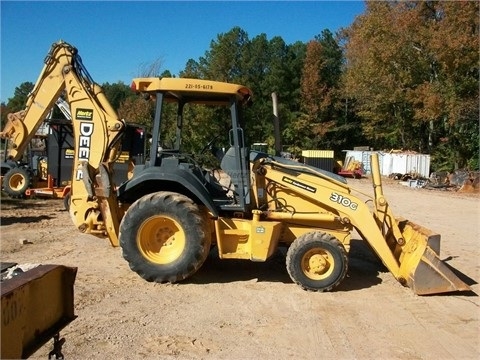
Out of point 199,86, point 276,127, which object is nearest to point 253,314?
point 276,127

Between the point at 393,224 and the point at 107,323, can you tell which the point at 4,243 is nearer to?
the point at 107,323

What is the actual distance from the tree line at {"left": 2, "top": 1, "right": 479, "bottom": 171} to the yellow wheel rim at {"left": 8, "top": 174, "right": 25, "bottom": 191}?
4295 mm

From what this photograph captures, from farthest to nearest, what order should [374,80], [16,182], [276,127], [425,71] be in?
[374,80] → [425,71] → [16,182] → [276,127]

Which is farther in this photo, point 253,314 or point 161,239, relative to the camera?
point 161,239

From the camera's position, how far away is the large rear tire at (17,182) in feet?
49.4

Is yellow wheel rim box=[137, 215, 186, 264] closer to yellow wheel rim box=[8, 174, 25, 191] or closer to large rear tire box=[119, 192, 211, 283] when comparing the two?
large rear tire box=[119, 192, 211, 283]

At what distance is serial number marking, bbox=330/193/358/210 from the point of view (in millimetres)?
6703

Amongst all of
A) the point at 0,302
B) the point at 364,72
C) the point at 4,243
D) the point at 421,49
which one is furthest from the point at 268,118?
the point at 0,302

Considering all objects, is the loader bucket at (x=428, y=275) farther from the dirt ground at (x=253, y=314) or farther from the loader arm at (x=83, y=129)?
the loader arm at (x=83, y=129)

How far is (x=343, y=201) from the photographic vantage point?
6750 mm

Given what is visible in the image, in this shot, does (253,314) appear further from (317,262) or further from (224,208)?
(224,208)

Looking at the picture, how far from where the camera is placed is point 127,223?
21.5 ft

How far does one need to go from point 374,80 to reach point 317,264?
30.1m

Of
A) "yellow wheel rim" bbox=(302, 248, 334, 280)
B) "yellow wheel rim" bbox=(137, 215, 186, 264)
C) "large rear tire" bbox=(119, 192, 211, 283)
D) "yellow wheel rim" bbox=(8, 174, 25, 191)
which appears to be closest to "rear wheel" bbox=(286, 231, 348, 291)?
"yellow wheel rim" bbox=(302, 248, 334, 280)
